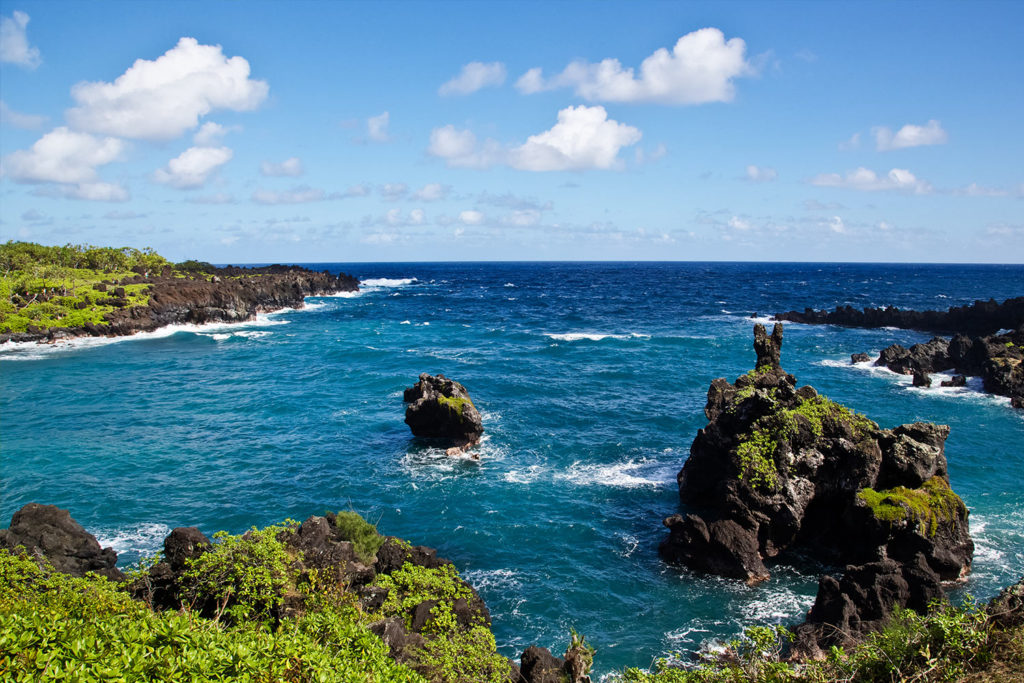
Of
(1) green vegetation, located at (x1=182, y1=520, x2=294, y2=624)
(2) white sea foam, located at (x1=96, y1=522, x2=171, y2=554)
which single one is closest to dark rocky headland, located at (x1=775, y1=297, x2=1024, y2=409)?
(1) green vegetation, located at (x1=182, y1=520, x2=294, y2=624)

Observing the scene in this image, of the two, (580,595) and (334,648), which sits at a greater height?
(334,648)

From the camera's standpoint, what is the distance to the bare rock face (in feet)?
76.6

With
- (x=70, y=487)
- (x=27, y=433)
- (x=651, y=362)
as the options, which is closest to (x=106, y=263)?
(x=27, y=433)

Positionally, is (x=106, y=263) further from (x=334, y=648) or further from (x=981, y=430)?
(x=981, y=430)

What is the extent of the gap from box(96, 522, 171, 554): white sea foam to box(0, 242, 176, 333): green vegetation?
68.2 meters

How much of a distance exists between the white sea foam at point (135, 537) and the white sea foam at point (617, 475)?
22.5 metres

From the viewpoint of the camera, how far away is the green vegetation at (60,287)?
84500 millimetres

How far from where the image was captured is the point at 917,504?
1011 inches

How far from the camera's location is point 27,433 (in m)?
44.9

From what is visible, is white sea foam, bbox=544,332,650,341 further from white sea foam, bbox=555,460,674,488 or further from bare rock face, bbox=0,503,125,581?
bare rock face, bbox=0,503,125,581

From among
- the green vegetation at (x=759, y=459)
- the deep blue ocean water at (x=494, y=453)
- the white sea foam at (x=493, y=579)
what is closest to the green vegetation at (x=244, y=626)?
the white sea foam at (x=493, y=579)

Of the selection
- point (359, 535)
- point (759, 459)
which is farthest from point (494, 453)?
point (759, 459)

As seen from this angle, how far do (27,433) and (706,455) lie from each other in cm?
4942

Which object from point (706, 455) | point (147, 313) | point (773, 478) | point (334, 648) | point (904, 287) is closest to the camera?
point (334, 648)
